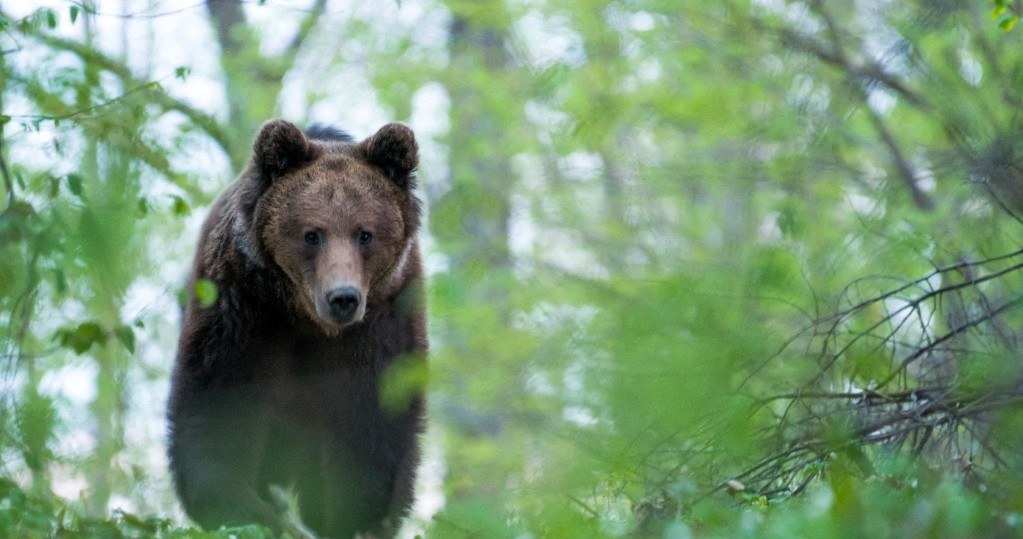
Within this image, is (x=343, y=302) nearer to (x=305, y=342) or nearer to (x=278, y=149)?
(x=305, y=342)

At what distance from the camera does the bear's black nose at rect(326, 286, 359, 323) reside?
5609 mm

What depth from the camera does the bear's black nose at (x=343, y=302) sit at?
18.4 feet

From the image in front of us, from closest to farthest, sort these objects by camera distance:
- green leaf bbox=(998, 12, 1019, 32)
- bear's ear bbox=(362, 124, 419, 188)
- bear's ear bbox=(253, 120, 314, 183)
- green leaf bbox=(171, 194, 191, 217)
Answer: green leaf bbox=(998, 12, 1019, 32), green leaf bbox=(171, 194, 191, 217), bear's ear bbox=(253, 120, 314, 183), bear's ear bbox=(362, 124, 419, 188)

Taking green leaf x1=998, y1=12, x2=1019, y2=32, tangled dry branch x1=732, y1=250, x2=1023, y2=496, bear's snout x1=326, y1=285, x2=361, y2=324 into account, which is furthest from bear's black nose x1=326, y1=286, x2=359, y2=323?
green leaf x1=998, y1=12, x2=1019, y2=32

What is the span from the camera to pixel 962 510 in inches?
91.0

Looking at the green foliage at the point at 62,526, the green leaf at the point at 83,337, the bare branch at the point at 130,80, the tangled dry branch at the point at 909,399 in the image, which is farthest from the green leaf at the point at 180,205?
the tangled dry branch at the point at 909,399

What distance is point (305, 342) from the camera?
6.37 meters

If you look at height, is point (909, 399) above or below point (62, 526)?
above

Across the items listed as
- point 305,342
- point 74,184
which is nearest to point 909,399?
point 305,342

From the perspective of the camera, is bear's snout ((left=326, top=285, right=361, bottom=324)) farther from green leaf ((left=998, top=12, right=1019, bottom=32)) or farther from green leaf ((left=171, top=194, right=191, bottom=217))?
green leaf ((left=998, top=12, right=1019, bottom=32))

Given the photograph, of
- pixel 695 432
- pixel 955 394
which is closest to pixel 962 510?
pixel 695 432

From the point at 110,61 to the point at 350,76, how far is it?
23.4 ft

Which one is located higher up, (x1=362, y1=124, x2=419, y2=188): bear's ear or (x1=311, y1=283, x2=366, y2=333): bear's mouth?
(x1=362, y1=124, x2=419, y2=188): bear's ear

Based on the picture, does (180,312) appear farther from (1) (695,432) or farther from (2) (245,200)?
(1) (695,432)
